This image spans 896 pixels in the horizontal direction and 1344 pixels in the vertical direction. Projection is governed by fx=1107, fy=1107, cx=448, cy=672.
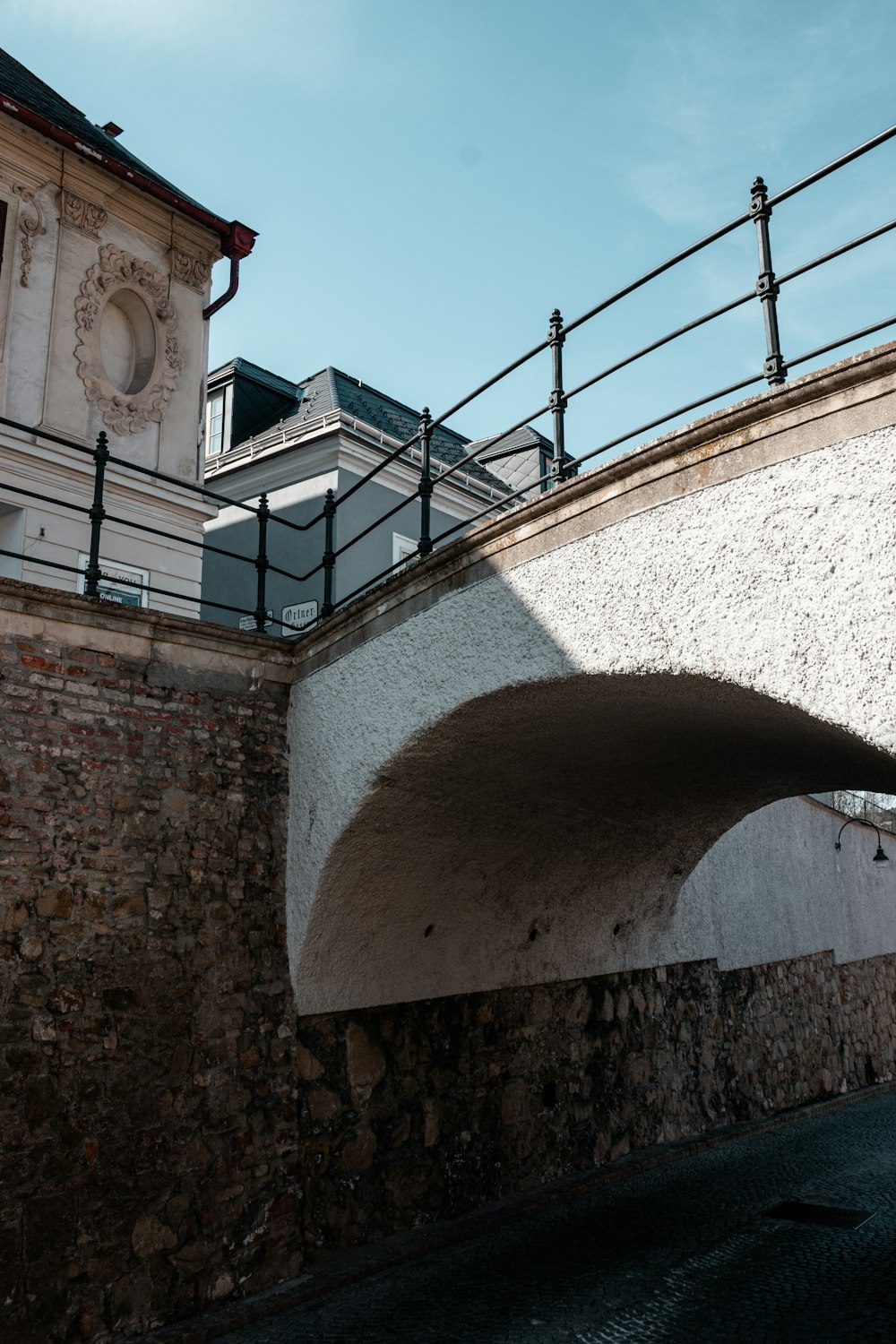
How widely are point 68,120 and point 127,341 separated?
8.40 feet

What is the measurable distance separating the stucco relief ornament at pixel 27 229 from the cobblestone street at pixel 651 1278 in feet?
30.3

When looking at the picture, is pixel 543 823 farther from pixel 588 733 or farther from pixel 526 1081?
pixel 526 1081

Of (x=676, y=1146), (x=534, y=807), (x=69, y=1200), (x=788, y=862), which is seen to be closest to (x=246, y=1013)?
(x=69, y=1200)

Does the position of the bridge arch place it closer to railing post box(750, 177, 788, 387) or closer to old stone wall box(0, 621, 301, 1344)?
railing post box(750, 177, 788, 387)

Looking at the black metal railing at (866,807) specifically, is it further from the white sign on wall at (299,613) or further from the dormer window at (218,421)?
the dormer window at (218,421)

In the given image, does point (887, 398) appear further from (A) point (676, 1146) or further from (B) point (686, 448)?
(A) point (676, 1146)

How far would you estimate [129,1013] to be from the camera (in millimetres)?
6457

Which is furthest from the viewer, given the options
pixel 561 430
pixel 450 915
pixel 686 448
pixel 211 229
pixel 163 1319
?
pixel 211 229

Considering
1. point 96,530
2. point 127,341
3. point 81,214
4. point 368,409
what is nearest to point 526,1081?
point 96,530

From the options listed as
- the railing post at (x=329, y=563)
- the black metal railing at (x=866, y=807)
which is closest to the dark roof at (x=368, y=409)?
the railing post at (x=329, y=563)

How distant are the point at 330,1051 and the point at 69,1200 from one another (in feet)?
6.60

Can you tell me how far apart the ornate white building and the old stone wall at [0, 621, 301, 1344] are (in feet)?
10.8

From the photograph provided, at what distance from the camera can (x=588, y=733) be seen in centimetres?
662

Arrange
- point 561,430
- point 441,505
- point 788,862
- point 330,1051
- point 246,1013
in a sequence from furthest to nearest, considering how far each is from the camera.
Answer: point 441,505 → point 788,862 → point 330,1051 → point 246,1013 → point 561,430
